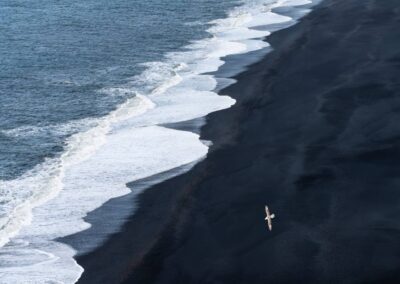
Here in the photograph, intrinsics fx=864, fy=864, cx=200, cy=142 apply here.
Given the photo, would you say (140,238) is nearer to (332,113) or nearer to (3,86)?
(332,113)

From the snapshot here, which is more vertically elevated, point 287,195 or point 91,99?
point 91,99

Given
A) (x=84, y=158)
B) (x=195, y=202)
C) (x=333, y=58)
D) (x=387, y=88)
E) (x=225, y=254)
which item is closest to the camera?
(x=225, y=254)

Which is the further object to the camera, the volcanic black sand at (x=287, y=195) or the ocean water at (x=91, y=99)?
the ocean water at (x=91, y=99)

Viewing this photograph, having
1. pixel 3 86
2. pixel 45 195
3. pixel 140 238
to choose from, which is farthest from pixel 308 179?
pixel 3 86

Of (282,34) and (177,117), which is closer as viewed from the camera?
(177,117)

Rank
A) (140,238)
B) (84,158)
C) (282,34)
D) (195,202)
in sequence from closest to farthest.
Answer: (140,238) < (195,202) < (84,158) < (282,34)
